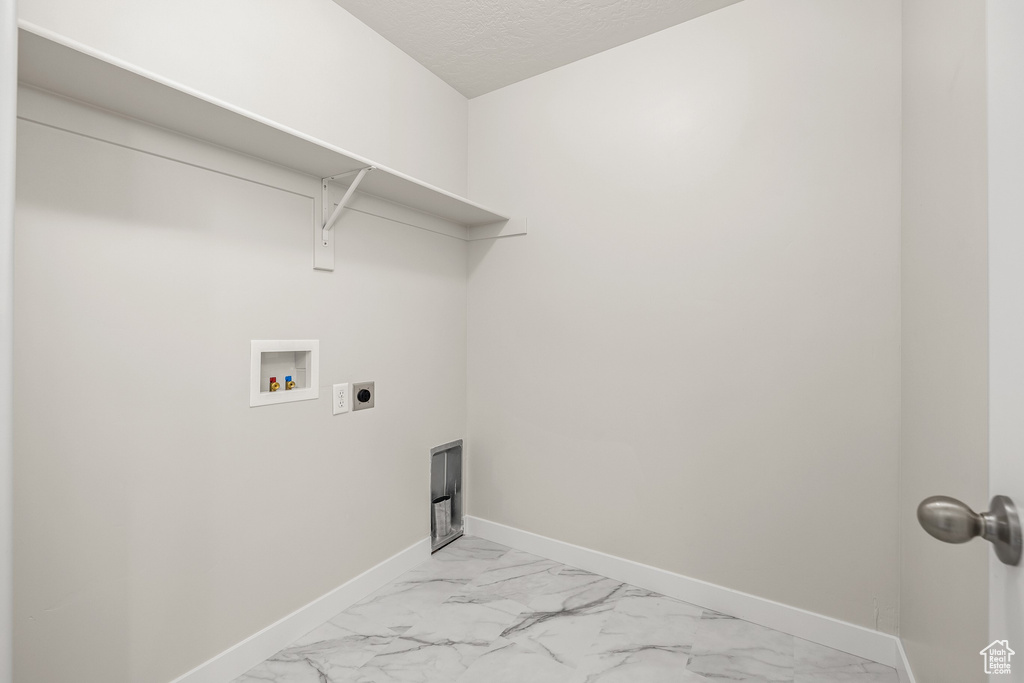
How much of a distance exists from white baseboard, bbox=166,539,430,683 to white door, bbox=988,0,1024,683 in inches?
73.8

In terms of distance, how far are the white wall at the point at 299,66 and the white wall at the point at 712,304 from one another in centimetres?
36

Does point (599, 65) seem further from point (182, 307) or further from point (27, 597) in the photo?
point (27, 597)

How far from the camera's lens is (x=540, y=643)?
5.49ft

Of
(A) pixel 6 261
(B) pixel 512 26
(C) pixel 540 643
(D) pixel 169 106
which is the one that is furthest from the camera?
(B) pixel 512 26

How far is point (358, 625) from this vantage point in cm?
176

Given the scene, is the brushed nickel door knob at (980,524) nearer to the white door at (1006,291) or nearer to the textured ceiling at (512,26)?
the white door at (1006,291)

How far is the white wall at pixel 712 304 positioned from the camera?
63.4 inches

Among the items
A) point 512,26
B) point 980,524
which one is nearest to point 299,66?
point 512,26

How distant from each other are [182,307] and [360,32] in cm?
139

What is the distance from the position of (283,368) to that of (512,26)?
1716mm

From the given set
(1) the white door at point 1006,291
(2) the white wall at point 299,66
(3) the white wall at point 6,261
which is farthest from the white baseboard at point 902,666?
(2) the white wall at point 299,66

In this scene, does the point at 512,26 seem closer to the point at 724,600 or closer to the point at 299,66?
the point at 299,66

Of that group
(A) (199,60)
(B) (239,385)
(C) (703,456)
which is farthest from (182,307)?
(C) (703,456)

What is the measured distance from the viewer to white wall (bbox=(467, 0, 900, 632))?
161 centimetres
